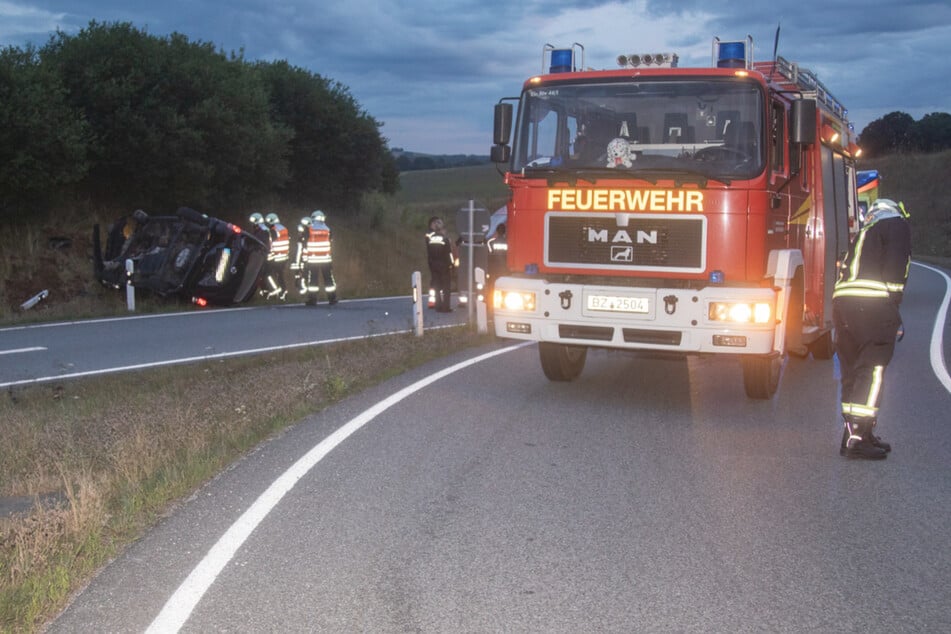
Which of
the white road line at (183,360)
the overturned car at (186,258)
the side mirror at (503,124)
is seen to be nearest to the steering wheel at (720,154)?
the side mirror at (503,124)

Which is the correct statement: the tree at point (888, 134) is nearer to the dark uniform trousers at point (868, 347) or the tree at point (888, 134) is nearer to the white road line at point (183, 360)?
the white road line at point (183, 360)

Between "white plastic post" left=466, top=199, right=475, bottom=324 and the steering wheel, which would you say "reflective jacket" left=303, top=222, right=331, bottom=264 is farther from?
the steering wheel

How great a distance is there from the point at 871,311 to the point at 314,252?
14.4m

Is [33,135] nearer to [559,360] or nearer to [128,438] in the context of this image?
[559,360]

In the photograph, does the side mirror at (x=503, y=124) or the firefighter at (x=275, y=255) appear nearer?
the side mirror at (x=503, y=124)

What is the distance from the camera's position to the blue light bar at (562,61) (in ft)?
32.9

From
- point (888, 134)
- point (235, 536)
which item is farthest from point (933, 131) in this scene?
point (235, 536)

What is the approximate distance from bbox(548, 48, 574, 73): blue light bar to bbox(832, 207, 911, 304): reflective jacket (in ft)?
11.7

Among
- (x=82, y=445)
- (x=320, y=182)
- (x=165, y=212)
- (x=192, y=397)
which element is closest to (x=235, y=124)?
(x=165, y=212)

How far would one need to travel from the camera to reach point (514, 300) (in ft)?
31.3

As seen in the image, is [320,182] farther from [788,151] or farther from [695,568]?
[695,568]

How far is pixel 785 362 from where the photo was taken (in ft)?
42.5

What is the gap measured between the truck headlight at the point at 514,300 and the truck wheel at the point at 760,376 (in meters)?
1.92

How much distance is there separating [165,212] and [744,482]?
77.3 feet
